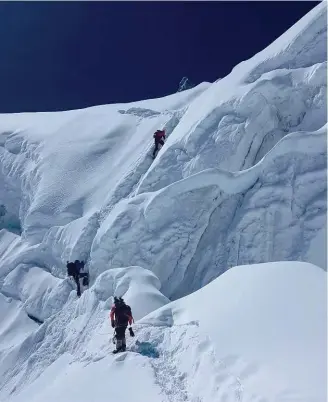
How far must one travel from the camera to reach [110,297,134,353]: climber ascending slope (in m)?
13.9

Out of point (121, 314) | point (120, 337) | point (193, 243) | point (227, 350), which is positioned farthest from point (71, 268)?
point (227, 350)

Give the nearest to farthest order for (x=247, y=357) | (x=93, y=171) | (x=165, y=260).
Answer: (x=247, y=357) → (x=165, y=260) → (x=93, y=171)

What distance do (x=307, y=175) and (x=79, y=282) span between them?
11.6 m

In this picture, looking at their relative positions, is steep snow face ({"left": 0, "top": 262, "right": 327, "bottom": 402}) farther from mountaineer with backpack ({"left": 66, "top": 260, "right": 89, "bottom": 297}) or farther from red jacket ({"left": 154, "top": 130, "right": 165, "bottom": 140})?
red jacket ({"left": 154, "top": 130, "right": 165, "bottom": 140})

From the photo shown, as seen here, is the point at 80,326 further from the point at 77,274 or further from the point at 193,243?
the point at 193,243

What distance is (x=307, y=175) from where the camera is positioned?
2025 centimetres

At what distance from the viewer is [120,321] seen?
14.2 m

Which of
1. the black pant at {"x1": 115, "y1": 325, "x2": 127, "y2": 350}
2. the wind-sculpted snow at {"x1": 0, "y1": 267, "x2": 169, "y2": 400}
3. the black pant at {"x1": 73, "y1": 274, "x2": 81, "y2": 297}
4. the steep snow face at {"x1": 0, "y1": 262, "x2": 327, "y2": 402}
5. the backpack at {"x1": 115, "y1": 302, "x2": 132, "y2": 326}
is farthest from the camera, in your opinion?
the black pant at {"x1": 73, "y1": 274, "x2": 81, "y2": 297}

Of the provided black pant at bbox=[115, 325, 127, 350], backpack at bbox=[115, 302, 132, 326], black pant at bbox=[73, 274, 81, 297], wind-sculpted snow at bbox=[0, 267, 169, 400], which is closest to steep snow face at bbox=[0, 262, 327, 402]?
black pant at bbox=[115, 325, 127, 350]

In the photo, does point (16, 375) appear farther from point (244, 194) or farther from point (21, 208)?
point (21, 208)

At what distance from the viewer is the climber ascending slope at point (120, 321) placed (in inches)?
546

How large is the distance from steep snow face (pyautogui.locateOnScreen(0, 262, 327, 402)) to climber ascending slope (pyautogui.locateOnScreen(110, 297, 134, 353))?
314mm

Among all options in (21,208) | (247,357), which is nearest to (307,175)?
(247,357)

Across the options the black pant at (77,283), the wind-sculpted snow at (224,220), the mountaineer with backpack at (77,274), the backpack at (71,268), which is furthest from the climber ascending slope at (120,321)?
the backpack at (71,268)
